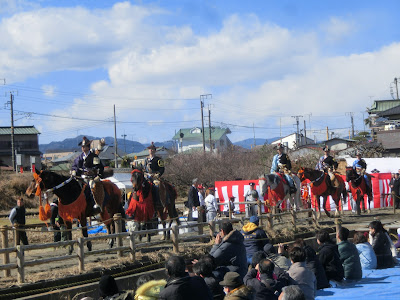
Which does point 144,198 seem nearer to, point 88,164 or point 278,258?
point 88,164

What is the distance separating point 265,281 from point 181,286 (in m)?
1.88

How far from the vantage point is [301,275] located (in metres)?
9.00

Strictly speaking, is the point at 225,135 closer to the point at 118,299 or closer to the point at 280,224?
the point at 280,224

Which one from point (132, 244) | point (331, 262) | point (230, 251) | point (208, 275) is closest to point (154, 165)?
point (132, 244)

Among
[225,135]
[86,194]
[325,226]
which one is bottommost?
[325,226]

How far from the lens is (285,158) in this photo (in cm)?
2028

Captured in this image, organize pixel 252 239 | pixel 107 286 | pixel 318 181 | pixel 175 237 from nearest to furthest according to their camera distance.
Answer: pixel 107 286 → pixel 252 239 → pixel 175 237 → pixel 318 181

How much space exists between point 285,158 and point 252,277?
12.0 meters

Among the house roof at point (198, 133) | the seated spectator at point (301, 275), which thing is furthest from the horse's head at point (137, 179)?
the house roof at point (198, 133)

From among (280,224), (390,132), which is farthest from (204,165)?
(280,224)

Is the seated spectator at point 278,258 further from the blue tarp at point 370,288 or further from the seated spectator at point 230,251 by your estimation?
the blue tarp at point 370,288

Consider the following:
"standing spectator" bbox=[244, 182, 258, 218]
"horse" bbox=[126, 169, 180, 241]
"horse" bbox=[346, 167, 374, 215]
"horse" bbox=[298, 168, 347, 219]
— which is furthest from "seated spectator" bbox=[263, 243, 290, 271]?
"horse" bbox=[346, 167, 374, 215]

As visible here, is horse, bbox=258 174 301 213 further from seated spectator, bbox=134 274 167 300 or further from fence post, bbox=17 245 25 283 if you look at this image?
seated spectator, bbox=134 274 167 300

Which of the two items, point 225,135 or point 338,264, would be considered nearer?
point 338,264
